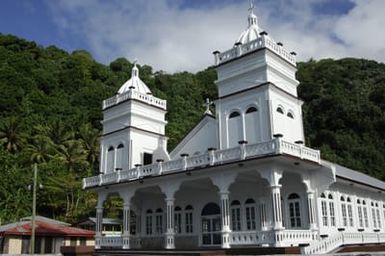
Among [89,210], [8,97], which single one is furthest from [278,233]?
[8,97]

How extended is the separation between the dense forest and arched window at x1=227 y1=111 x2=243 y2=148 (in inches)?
909

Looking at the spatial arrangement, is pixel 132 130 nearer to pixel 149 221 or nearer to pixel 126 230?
pixel 149 221

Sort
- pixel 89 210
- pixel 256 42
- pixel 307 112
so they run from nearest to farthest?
pixel 256 42 → pixel 89 210 → pixel 307 112

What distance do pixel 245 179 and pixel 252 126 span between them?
2.57 m

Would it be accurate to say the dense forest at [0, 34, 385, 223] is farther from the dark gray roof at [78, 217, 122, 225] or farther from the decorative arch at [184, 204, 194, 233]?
the decorative arch at [184, 204, 194, 233]

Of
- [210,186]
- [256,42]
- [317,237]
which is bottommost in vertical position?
[317,237]

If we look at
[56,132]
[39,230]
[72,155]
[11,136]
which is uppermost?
[56,132]

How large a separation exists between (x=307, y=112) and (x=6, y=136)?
41707 millimetres

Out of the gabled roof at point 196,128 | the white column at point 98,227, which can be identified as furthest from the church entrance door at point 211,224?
the white column at point 98,227

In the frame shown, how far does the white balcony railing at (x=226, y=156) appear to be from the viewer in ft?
58.8

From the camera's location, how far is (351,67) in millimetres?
77125

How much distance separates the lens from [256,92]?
2133 cm

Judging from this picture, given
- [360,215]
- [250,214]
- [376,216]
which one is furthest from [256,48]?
[376,216]

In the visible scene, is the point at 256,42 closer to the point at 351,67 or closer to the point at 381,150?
the point at 381,150
